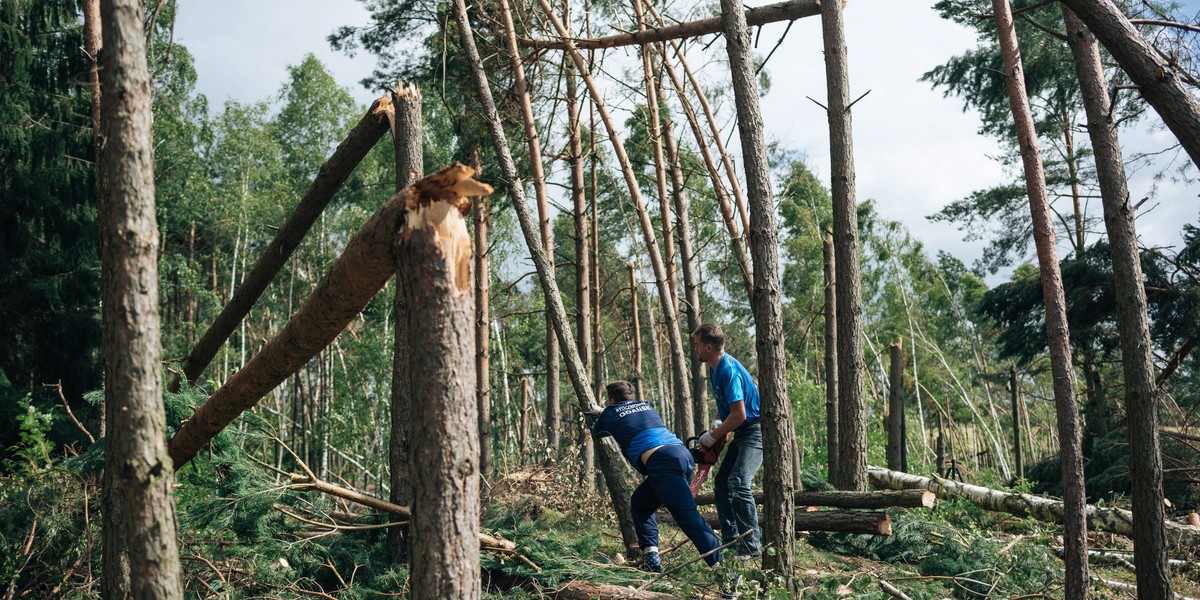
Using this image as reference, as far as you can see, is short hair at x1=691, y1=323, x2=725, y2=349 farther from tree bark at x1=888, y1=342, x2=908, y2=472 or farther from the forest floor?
tree bark at x1=888, y1=342, x2=908, y2=472

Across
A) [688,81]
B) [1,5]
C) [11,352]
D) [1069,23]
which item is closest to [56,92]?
[1,5]

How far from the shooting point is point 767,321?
6012 millimetres

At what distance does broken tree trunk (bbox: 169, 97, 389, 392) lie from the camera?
6.11 meters

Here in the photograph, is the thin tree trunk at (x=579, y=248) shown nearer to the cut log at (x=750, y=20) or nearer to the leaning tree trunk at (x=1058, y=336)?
the cut log at (x=750, y=20)

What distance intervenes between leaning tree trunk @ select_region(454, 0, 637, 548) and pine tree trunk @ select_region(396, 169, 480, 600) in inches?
158

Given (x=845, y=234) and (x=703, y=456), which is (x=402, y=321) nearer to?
(x=703, y=456)

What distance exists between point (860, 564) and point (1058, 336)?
2827mm

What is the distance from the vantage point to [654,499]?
6871mm

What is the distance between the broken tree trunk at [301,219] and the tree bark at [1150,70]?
450 cm

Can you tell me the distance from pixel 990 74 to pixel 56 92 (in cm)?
1957

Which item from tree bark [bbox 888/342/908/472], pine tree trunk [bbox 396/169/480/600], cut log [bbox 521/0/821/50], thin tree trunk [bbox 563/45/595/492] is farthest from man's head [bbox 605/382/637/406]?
tree bark [bbox 888/342/908/472]

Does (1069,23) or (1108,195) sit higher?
(1069,23)

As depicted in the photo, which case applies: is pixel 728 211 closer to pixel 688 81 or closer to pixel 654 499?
pixel 688 81

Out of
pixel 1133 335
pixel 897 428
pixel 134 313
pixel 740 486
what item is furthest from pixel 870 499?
pixel 134 313
